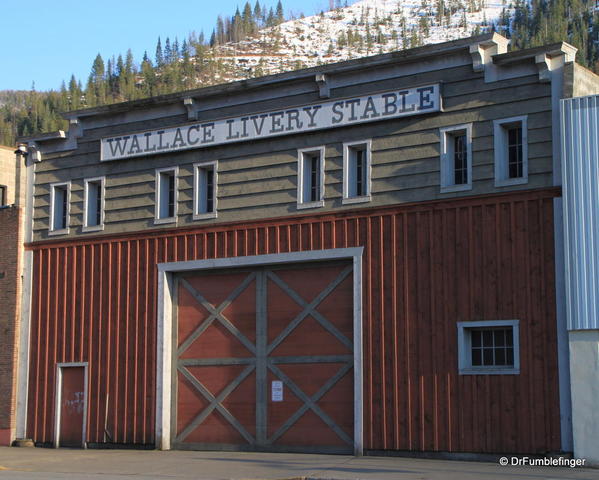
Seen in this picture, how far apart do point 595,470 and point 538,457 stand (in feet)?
5.21

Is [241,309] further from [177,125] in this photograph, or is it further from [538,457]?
[538,457]

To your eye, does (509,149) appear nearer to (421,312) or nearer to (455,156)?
(455,156)

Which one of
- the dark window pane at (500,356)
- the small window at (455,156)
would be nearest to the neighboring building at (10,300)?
the small window at (455,156)

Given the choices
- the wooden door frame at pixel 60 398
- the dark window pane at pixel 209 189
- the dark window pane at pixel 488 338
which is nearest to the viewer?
the dark window pane at pixel 488 338

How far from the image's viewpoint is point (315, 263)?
26141 mm

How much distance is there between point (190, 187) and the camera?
2841 centimetres

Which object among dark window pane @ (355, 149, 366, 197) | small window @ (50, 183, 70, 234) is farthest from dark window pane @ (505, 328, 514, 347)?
small window @ (50, 183, 70, 234)

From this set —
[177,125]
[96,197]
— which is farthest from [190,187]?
[96,197]

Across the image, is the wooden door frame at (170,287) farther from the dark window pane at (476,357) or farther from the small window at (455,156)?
the dark window pane at (476,357)

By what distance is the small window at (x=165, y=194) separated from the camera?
28766mm

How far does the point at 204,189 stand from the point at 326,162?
4188 mm

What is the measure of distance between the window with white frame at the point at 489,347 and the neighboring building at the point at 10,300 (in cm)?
1478

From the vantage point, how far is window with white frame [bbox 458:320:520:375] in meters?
22.6

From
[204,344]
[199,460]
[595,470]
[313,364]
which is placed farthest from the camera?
[204,344]
